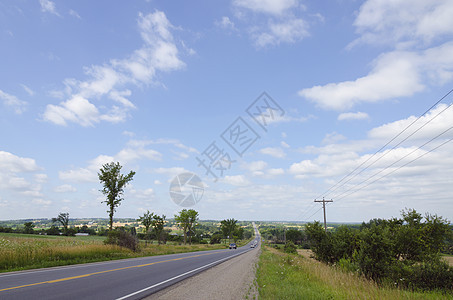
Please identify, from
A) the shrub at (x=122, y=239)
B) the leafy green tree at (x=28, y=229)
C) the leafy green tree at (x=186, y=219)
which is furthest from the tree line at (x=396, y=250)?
the leafy green tree at (x=28, y=229)

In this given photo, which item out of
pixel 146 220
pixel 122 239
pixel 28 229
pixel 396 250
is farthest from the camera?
pixel 28 229

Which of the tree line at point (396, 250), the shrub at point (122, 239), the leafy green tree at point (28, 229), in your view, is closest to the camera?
the tree line at point (396, 250)

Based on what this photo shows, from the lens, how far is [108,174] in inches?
1345

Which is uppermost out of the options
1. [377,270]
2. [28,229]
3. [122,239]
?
[122,239]

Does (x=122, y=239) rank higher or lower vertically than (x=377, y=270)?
higher

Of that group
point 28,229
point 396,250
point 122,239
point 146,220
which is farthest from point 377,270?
point 28,229

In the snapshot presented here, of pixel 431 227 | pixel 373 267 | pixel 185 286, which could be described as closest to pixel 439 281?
pixel 373 267

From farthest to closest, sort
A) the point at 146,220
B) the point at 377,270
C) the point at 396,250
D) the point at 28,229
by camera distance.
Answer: the point at 28,229
the point at 146,220
the point at 396,250
the point at 377,270

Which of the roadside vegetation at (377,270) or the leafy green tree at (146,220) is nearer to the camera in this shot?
the roadside vegetation at (377,270)

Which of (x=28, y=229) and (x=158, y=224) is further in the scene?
(x=28, y=229)

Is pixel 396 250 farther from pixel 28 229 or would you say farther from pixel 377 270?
pixel 28 229

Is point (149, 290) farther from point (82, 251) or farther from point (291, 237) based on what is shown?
point (291, 237)

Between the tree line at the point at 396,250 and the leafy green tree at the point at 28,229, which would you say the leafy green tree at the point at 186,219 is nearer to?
the tree line at the point at 396,250

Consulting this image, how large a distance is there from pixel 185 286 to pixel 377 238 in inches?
562
